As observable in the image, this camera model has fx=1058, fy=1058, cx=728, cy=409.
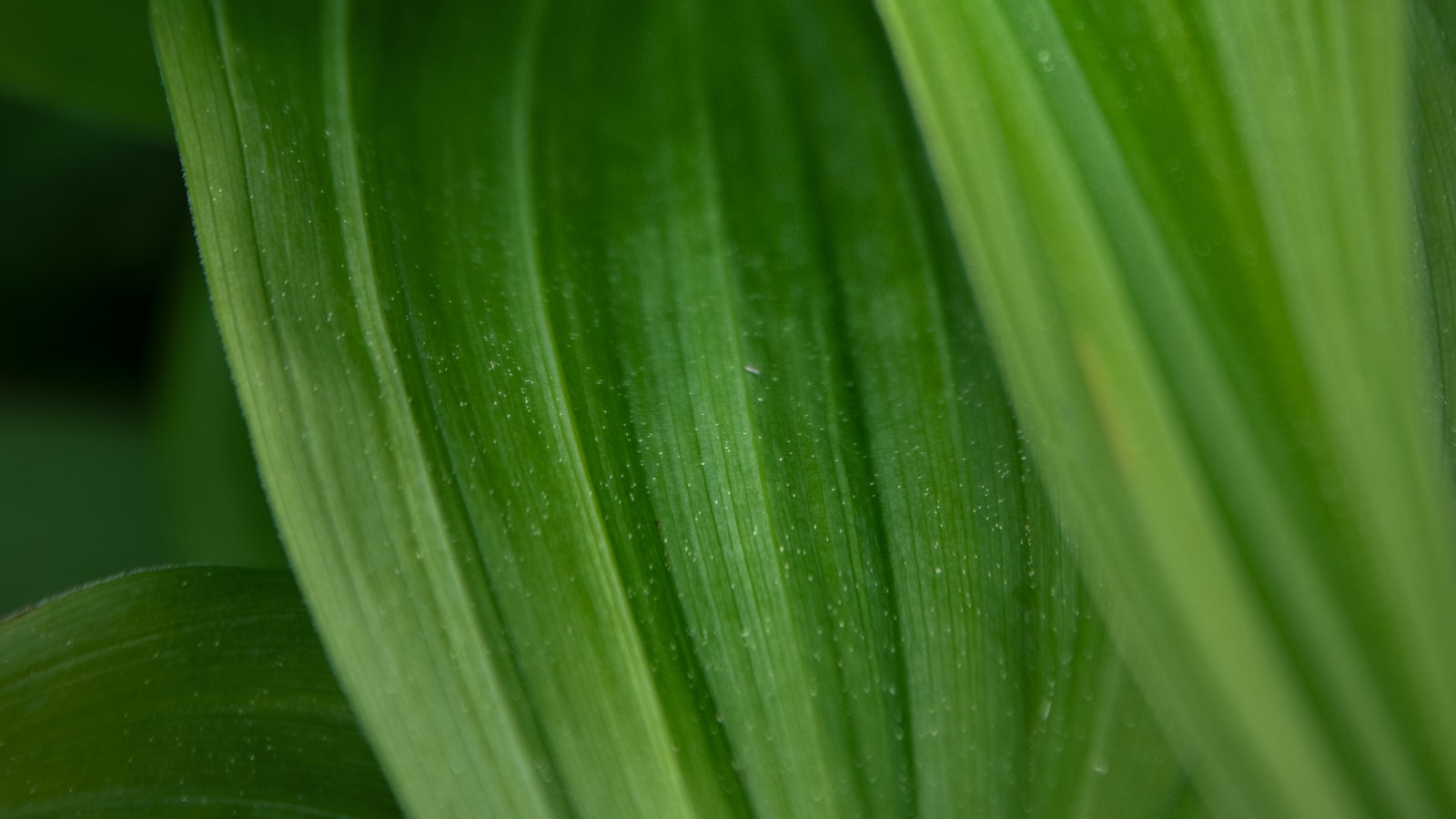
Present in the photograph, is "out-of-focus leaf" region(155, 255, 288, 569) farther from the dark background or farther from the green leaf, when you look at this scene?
the green leaf

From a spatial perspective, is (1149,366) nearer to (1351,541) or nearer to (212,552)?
(1351,541)

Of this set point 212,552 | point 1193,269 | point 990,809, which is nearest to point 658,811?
point 990,809

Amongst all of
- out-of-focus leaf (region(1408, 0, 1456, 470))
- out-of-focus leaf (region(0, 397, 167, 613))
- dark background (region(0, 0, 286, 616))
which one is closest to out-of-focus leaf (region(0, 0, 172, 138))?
dark background (region(0, 0, 286, 616))

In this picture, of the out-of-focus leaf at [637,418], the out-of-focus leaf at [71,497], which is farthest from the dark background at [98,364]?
the out-of-focus leaf at [637,418]

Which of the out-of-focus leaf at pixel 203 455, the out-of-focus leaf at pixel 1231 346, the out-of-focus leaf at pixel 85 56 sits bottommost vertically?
the out-of-focus leaf at pixel 1231 346

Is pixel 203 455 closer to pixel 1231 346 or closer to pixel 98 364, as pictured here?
pixel 98 364

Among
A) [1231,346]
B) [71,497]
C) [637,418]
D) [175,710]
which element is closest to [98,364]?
[71,497]

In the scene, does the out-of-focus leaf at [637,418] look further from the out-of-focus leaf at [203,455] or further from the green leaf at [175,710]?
the out-of-focus leaf at [203,455]

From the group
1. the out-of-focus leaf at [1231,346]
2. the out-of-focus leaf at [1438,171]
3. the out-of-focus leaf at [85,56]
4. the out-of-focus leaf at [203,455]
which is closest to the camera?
the out-of-focus leaf at [1231,346]
